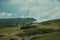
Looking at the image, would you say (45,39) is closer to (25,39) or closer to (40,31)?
(25,39)

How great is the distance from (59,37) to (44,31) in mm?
13877

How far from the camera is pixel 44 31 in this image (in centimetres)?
5722

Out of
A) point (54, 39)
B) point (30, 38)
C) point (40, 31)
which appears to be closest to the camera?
point (54, 39)

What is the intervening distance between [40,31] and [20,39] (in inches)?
468

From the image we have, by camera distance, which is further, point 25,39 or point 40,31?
point 40,31

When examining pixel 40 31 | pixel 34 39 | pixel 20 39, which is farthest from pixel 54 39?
pixel 40 31

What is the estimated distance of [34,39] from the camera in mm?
43594

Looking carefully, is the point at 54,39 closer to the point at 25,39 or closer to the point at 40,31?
the point at 25,39

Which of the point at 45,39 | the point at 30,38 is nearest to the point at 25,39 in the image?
the point at 30,38

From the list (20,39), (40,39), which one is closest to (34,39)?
(40,39)

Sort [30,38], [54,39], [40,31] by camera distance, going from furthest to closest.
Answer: [40,31] < [30,38] < [54,39]

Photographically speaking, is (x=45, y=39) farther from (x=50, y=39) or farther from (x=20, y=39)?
(x=20, y=39)

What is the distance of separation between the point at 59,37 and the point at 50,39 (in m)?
2.67

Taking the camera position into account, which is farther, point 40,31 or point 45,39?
point 40,31
